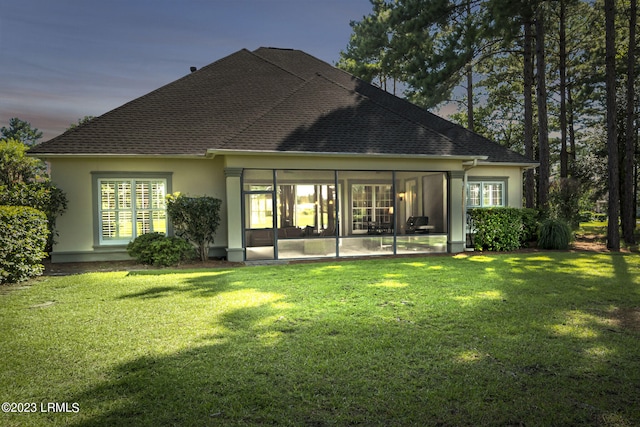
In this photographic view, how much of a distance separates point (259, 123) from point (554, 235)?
11148 millimetres

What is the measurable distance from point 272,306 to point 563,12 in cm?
2537

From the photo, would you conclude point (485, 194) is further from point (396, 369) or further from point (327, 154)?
point (396, 369)

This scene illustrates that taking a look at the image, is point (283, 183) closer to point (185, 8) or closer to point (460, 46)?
point (460, 46)

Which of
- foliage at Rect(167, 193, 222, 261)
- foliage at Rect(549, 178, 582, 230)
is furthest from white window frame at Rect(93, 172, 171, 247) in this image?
foliage at Rect(549, 178, 582, 230)

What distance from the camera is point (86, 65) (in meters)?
23.1

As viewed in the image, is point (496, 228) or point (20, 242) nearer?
point (20, 242)

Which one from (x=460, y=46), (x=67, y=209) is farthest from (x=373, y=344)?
(x=460, y=46)

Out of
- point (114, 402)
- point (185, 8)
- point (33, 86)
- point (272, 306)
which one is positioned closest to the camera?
point (114, 402)

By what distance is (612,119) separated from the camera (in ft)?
46.8

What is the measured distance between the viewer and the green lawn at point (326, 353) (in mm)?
3252

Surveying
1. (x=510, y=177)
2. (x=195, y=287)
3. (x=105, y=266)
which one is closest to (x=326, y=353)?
(x=195, y=287)

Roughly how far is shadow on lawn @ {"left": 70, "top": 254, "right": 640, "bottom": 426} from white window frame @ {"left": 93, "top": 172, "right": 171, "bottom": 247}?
7.80m

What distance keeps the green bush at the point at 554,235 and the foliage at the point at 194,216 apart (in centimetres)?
1152

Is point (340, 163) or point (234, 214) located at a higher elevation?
point (340, 163)
